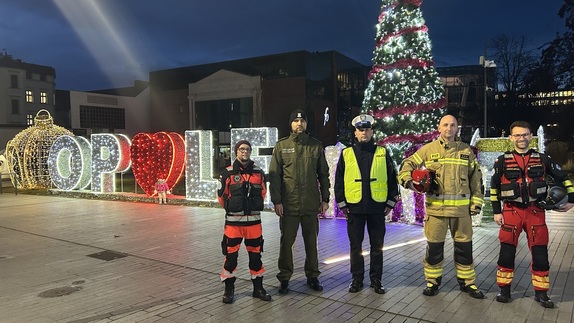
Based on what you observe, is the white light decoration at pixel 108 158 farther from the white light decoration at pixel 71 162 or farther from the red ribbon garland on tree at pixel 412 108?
the red ribbon garland on tree at pixel 412 108

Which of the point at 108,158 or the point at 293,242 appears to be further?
the point at 108,158

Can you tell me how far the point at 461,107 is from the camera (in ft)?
126

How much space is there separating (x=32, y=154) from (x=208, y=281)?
17.3 meters

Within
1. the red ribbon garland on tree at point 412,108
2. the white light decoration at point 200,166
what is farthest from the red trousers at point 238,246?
the white light decoration at point 200,166

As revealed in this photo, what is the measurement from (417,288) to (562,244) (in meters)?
3.65

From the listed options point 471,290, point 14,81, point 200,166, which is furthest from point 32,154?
point 14,81

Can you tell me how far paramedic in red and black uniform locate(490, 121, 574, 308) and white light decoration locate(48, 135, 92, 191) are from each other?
14.5 metres

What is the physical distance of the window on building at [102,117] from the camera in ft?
147

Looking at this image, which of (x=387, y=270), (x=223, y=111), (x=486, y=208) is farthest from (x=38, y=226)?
(x=223, y=111)

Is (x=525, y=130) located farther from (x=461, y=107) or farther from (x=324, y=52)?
(x=324, y=52)

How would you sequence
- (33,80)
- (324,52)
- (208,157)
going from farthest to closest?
(33,80) → (324,52) → (208,157)

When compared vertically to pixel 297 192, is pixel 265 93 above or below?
above

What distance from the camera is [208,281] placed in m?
A: 5.83

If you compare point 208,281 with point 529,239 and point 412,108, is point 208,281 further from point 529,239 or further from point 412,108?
point 412,108
